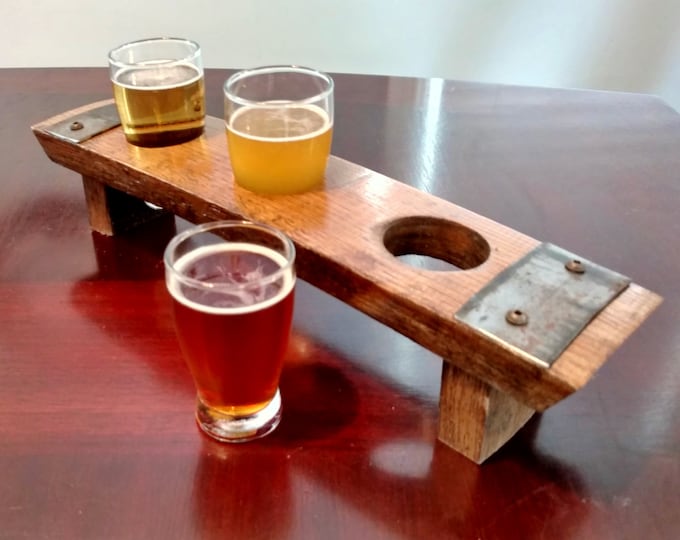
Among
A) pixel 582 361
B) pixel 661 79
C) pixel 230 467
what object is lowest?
pixel 661 79

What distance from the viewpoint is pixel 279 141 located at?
0.60 meters

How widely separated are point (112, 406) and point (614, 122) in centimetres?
74

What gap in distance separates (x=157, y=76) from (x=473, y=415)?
0.41 metres

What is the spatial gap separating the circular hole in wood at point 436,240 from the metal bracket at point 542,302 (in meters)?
0.06

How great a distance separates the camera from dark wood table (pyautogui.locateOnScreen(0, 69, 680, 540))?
0.48m

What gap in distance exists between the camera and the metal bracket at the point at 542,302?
0.46 m

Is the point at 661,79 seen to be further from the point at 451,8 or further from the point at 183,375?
the point at 183,375

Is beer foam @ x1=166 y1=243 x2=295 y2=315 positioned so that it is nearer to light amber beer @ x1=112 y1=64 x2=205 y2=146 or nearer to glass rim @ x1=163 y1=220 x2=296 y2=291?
glass rim @ x1=163 y1=220 x2=296 y2=291

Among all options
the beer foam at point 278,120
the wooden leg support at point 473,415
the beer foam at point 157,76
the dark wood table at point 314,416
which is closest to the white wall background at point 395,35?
the dark wood table at point 314,416

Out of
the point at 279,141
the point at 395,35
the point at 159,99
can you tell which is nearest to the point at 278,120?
the point at 279,141

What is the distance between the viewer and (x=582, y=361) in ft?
1.48

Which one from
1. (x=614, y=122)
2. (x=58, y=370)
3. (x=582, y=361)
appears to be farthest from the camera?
(x=614, y=122)

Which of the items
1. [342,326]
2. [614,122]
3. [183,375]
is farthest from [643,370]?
[614,122]

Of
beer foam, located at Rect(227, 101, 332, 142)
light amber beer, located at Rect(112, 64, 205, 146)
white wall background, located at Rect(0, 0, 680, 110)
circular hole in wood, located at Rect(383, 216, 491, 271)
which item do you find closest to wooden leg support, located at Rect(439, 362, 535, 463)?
circular hole in wood, located at Rect(383, 216, 491, 271)
